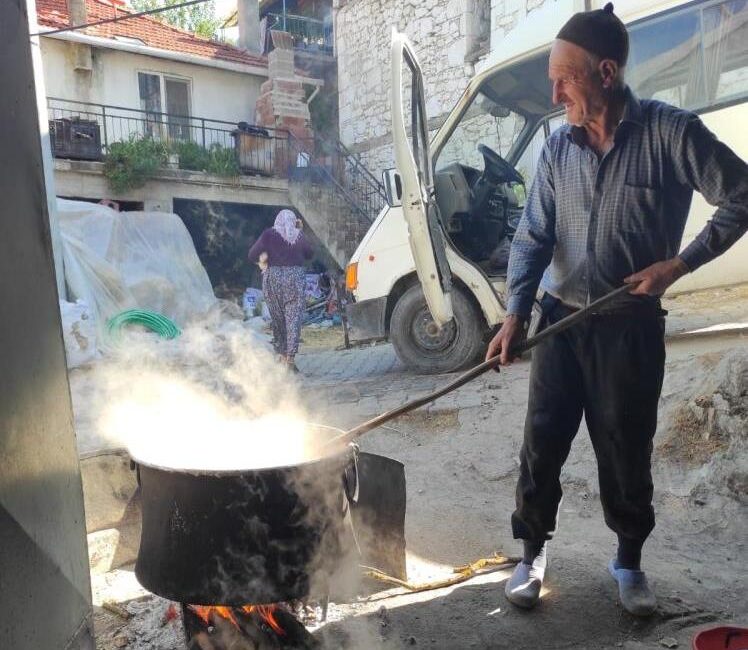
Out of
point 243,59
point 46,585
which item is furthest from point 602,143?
point 243,59

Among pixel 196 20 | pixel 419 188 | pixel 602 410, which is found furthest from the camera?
pixel 196 20

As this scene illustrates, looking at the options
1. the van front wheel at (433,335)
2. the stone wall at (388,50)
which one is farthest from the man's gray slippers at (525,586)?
the stone wall at (388,50)

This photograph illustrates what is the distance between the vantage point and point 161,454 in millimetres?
2443

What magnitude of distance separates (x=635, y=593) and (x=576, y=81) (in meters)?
1.91

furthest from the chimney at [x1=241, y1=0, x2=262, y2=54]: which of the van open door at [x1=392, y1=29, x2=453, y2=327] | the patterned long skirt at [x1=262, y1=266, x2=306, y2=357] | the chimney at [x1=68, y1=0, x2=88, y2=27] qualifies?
the van open door at [x1=392, y1=29, x2=453, y2=327]

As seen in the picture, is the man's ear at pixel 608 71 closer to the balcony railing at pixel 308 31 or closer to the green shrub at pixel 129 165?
the green shrub at pixel 129 165

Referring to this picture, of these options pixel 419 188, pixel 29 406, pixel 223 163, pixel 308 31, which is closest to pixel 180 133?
pixel 223 163

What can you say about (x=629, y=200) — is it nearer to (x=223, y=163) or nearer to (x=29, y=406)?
(x=29, y=406)

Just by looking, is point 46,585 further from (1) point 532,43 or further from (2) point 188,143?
(2) point 188,143

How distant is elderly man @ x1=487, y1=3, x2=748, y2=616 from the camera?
2.16m

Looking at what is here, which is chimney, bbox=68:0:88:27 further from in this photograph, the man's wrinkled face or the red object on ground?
the red object on ground

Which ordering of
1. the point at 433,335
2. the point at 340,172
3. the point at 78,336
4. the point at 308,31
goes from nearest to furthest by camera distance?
the point at 433,335 < the point at 78,336 < the point at 340,172 < the point at 308,31

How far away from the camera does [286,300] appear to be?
7.31 metres

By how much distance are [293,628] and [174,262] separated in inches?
435
